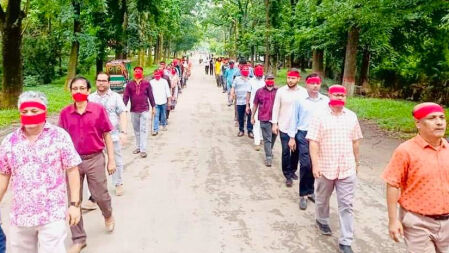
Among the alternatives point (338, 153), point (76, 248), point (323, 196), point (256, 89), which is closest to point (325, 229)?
point (323, 196)

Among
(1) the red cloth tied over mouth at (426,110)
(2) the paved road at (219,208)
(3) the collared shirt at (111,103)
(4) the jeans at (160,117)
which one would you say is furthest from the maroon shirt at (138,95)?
(1) the red cloth tied over mouth at (426,110)

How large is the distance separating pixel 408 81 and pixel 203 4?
38.3 metres

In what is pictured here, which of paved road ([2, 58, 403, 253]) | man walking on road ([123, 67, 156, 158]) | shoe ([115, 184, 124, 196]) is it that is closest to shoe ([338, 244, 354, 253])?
paved road ([2, 58, 403, 253])

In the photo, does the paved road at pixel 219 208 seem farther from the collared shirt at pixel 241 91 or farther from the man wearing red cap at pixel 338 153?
the collared shirt at pixel 241 91

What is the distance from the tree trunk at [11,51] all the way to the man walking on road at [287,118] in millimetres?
11031

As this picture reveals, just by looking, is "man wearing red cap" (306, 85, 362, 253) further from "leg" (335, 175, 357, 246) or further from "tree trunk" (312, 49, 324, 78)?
"tree trunk" (312, 49, 324, 78)

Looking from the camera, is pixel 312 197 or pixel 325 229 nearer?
pixel 325 229

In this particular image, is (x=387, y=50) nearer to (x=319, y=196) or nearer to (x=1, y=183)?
(x=319, y=196)

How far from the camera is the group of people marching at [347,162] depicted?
3.62m

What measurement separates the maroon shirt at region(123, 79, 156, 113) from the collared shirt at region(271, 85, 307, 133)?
3.21m

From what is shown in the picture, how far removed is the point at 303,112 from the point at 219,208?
192 cm

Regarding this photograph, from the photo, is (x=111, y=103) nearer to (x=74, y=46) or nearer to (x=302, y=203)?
(x=302, y=203)

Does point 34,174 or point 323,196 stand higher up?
point 34,174

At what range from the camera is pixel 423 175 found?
11.9ft
